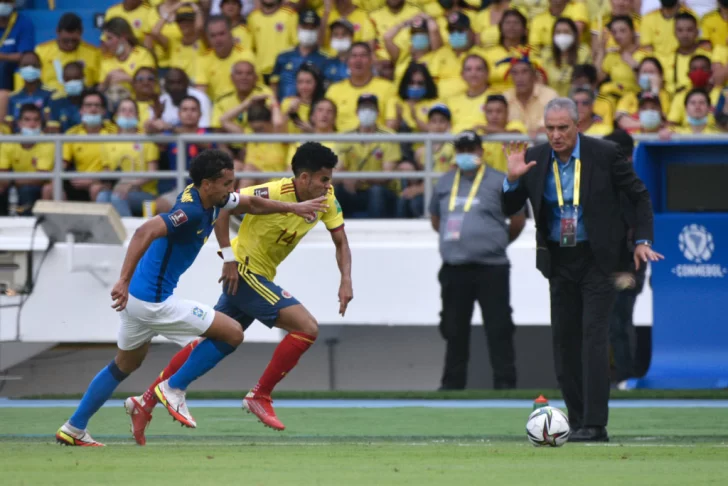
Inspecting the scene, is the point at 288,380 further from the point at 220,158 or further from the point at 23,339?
the point at 220,158

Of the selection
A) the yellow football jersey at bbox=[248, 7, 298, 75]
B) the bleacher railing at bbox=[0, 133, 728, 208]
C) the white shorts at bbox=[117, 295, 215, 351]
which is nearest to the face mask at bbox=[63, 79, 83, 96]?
the bleacher railing at bbox=[0, 133, 728, 208]

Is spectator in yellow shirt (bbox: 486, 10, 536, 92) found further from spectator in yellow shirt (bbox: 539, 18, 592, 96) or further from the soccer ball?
the soccer ball

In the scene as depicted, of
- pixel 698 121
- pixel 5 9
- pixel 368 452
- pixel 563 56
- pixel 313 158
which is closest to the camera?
pixel 368 452

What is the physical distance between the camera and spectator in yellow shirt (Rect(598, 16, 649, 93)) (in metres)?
16.0

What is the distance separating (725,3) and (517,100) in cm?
334

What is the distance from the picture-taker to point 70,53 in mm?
17875

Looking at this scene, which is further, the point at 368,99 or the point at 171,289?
the point at 368,99

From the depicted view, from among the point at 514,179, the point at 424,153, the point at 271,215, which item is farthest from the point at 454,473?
the point at 424,153

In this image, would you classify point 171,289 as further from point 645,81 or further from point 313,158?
point 645,81

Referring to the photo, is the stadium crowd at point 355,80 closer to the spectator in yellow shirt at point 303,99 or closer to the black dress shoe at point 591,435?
the spectator in yellow shirt at point 303,99

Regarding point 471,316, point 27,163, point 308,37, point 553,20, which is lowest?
A: point 471,316

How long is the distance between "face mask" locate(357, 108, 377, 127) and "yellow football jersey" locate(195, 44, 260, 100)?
2046mm

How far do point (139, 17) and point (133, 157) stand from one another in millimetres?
3415

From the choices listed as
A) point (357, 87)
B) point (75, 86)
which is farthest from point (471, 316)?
point (75, 86)
